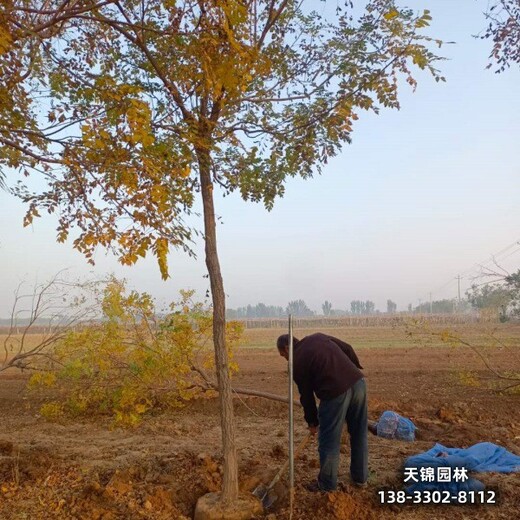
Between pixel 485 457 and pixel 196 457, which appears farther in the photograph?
pixel 196 457

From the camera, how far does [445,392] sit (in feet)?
34.6

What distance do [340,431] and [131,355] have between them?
4337mm

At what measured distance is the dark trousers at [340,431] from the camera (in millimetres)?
5008

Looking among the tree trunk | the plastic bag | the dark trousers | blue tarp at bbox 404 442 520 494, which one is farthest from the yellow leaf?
the plastic bag

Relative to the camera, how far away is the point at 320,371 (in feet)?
16.8

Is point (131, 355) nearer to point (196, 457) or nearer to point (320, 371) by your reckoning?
point (196, 457)

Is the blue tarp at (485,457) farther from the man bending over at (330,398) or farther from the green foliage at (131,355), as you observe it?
the green foliage at (131,355)

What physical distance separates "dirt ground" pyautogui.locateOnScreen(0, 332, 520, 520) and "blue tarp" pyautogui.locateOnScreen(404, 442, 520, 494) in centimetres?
16

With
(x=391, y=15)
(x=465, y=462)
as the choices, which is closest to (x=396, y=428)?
(x=465, y=462)

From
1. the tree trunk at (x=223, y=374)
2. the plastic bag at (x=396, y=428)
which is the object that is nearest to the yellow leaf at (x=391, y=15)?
the tree trunk at (x=223, y=374)

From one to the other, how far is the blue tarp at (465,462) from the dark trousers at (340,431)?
0.50 meters

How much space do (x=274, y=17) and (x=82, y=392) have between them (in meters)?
6.15

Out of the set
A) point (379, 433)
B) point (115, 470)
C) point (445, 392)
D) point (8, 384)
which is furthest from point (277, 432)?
point (8, 384)

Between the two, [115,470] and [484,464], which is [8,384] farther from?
[484,464]
